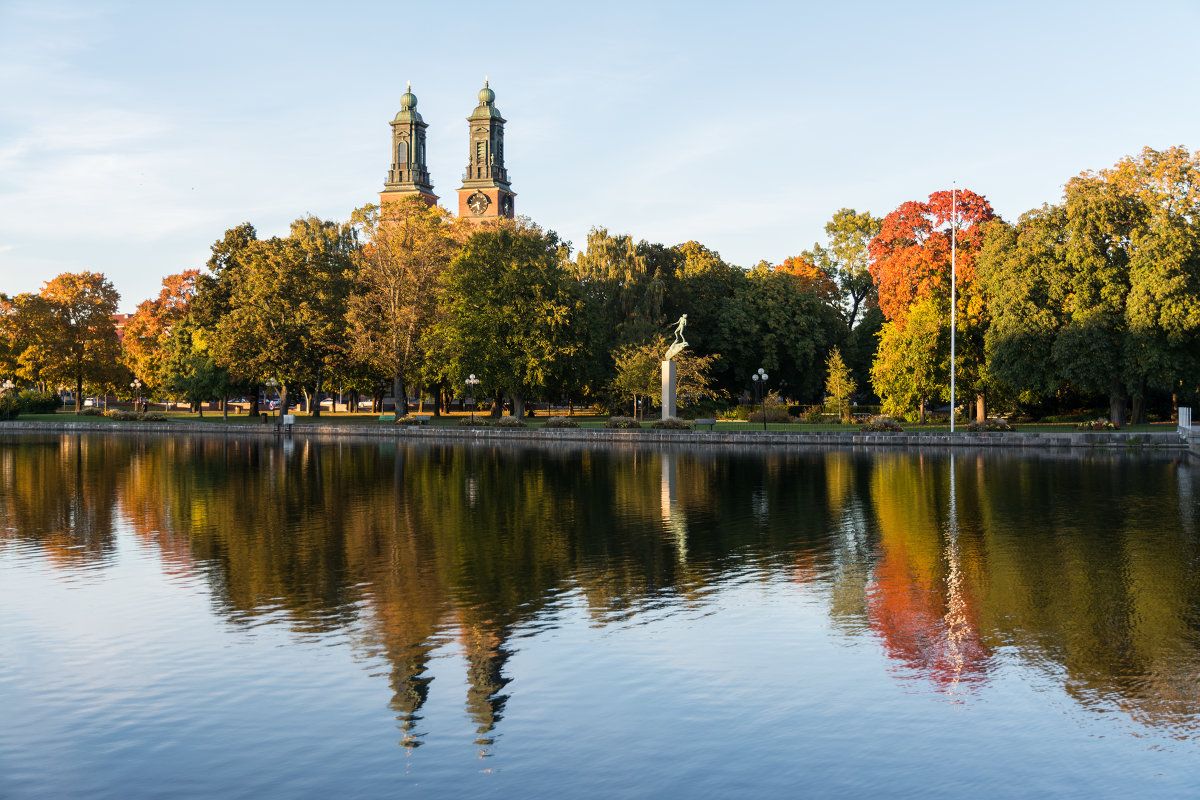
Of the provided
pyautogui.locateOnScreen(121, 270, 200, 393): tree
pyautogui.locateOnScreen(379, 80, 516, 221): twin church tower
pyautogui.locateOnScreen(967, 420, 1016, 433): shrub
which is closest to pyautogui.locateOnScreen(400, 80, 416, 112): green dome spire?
pyautogui.locateOnScreen(379, 80, 516, 221): twin church tower

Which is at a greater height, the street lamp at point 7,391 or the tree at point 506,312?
the tree at point 506,312

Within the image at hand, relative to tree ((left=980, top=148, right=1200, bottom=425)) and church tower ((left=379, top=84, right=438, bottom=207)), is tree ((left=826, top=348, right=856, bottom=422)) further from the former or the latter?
church tower ((left=379, top=84, right=438, bottom=207))

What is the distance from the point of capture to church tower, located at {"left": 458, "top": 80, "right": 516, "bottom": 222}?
134375mm

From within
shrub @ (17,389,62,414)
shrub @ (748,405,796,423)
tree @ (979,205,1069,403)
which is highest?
tree @ (979,205,1069,403)

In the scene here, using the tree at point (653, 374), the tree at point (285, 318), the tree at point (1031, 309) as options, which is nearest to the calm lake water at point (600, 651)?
the tree at point (1031, 309)

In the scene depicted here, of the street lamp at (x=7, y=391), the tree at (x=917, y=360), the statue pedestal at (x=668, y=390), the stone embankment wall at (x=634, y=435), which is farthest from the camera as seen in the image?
the street lamp at (x=7, y=391)

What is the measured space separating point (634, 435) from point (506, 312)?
15.7 m

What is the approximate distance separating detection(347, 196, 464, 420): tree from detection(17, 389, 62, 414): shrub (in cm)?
3314

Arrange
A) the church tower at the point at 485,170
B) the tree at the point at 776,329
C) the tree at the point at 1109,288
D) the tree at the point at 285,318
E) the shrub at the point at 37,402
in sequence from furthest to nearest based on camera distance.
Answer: the church tower at the point at 485,170, the shrub at the point at 37,402, the tree at the point at 776,329, the tree at the point at 285,318, the tree at the point at 1109,288

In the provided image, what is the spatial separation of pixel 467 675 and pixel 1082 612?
26.7 feet

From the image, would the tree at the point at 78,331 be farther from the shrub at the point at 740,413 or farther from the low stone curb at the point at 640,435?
the shrub at the point at 740,413

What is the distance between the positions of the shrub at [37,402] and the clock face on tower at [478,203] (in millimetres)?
60066

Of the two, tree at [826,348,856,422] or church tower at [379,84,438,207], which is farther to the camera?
church tower at [379,84,438,207]

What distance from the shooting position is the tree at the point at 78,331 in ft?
282
